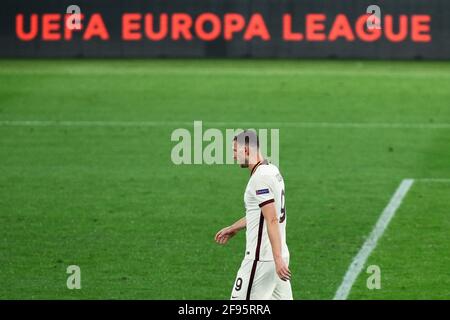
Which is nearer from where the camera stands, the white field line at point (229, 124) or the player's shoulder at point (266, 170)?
the player's shoulder at point (266, 170)

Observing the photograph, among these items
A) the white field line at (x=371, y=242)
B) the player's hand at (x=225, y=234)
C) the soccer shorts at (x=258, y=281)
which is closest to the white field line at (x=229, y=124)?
the white field line at (x=371, y=242)

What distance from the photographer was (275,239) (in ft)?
34.7

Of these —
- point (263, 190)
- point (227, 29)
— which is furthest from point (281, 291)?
point (227, 29)

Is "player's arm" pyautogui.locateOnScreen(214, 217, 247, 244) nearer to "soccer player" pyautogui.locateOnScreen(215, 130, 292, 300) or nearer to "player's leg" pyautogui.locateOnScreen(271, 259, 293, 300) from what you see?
"soccer player" pyautogui.locateOnScreen(215, 130, 292, 300)

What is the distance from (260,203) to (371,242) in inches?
260

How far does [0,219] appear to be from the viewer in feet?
60.6

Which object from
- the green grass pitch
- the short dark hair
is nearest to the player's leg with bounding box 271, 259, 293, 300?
the short dark hair

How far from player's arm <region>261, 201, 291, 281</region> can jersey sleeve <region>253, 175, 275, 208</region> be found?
8 centimetres

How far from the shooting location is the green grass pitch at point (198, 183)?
50.0 feet

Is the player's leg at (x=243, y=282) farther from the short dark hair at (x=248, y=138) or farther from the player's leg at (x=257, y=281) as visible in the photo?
the short dark hair at (x=248, y=138)

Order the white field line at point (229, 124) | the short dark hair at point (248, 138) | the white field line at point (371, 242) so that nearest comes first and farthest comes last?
the short dark hair at point (248, 138) → the white field line at point (371, 242) → the white field line at point (229, 124)

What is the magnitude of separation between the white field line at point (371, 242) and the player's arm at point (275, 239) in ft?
11.7

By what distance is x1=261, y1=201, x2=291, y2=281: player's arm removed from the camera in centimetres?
1058

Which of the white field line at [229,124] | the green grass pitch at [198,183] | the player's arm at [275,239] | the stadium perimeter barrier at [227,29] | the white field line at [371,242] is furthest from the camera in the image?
the stadium perimeter barrier at [227,29]
